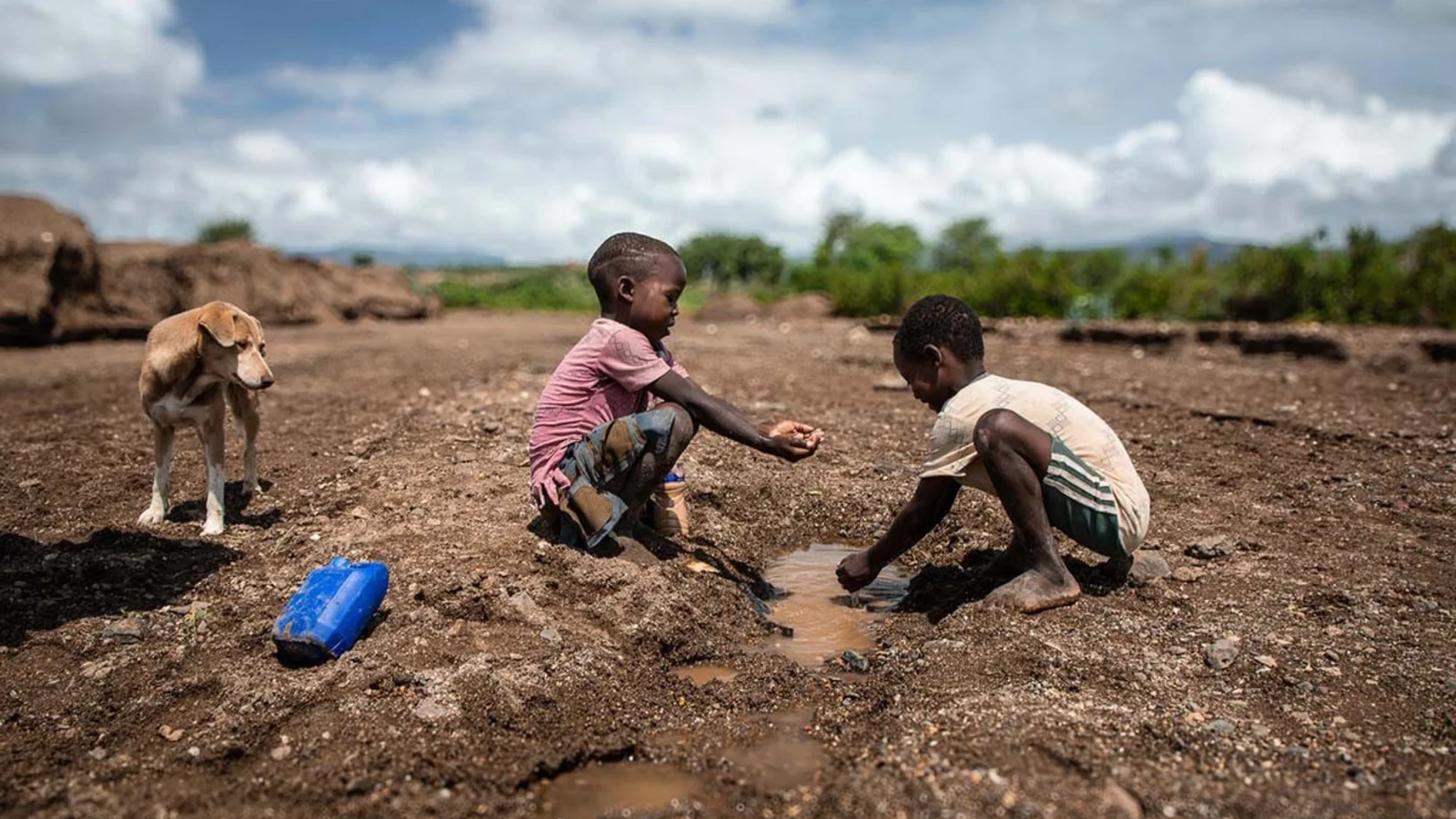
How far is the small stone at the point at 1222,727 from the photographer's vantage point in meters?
2.87

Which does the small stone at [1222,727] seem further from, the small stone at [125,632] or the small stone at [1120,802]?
the small stone at [125,632]

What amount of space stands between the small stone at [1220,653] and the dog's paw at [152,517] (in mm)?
4530

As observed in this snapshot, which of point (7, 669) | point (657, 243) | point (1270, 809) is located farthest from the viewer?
point (657, 243)

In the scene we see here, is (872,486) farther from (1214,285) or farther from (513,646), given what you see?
(1214,285)

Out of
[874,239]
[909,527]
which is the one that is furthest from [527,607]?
[874,239]

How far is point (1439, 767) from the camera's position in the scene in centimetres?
266

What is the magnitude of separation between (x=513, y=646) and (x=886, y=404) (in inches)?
202

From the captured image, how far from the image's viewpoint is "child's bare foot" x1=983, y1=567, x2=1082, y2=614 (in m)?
3.65

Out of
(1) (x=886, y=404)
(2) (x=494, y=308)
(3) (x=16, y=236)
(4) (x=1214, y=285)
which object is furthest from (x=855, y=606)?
(2) (x=494, y=308)

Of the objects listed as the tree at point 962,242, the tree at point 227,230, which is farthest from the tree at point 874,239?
the tree at point 227,230

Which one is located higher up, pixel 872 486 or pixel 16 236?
pixel 16 236

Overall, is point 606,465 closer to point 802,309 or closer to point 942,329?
point 942,329

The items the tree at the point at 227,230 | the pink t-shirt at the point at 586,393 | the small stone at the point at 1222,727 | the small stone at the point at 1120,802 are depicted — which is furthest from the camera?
the tree at the point at 227,230

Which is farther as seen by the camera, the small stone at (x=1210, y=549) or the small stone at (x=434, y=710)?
the small stone at (x=1210, y=549)
